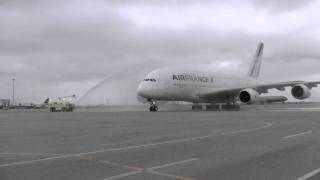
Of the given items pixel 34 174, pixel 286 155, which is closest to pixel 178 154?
pixel 286 155

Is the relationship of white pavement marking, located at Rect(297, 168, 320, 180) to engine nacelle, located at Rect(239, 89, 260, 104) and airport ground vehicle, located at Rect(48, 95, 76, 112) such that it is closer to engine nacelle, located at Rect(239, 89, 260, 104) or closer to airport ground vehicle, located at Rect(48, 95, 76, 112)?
engine nacelle, located at Rect(239, 89, 260, 104)

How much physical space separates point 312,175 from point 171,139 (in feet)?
25.1

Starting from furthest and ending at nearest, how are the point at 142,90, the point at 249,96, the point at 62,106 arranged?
1. the point at 62,106
2. the point at 249,96
3. the point at 142,90

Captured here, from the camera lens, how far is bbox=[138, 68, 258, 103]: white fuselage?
5061 cm

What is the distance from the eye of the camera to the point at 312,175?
29.1 feet

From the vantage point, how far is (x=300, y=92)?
51281 millimetres

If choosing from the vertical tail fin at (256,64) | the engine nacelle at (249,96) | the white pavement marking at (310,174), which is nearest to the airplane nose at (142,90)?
the engine nacelle at (249,96)

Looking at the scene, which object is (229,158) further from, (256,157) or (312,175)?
(312,175)

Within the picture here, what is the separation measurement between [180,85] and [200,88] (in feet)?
12.7

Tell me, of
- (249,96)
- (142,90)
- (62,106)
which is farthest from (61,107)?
(249,96)

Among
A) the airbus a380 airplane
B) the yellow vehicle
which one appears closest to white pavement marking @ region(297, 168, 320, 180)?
the airbus a380 airplane

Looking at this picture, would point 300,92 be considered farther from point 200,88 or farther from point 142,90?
point 142,90

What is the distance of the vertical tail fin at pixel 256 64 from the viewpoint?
2975 inches

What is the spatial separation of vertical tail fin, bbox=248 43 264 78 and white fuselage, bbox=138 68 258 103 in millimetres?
14163
